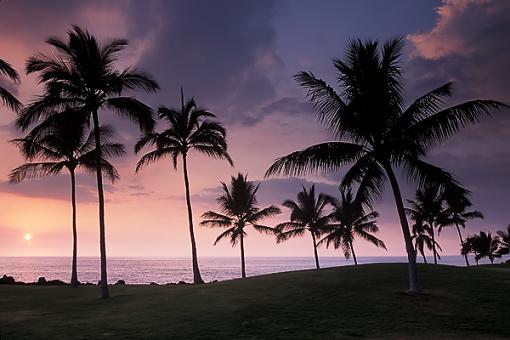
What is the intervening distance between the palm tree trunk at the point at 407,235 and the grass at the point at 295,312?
711 millimetres

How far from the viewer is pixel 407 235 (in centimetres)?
1777

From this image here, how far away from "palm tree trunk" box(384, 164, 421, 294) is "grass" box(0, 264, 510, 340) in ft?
2.33

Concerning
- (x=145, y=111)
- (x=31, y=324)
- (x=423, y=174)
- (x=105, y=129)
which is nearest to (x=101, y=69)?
(x=145, y=111)

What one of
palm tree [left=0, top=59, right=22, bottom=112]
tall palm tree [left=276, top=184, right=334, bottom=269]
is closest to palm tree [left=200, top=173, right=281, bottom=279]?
tall palm tree [left=276, top=184, right=334, bottom=269]

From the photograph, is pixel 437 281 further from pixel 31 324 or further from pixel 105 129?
pixel 105 129

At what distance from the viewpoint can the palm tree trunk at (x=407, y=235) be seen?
1702cm

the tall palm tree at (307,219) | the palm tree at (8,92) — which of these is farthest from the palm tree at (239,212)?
the palm tree at (8,92)

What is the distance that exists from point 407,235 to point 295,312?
632 cm

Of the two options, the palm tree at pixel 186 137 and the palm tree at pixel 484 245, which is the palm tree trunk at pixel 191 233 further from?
the palm tree at pixel 484 245

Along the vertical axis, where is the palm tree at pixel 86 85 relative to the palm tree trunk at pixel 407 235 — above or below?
above

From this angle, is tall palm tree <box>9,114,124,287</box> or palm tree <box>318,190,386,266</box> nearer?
tall palm tree <box>9,114,124,287</box>

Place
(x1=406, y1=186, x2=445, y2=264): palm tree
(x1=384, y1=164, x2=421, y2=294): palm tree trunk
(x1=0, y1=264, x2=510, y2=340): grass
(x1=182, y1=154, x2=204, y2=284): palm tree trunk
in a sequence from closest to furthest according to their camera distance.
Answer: (x1=0, y1=264, x2=510, y2=340): grass, (x1=384, y1=164, x2=421, y2=294): palm tree trunk, (x1=182, y1=154, x2=204, y2=284): palm tree trunk, (x1=406, y1=186, x2=445, y2=264): palm tree

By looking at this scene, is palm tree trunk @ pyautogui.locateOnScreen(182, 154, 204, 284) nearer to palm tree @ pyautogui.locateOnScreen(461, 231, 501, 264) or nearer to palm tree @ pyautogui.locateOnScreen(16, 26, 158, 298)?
palm tree @ pyautogui.locateOnScreen(16, 26, 158, 298)

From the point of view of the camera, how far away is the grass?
40.6 ft
